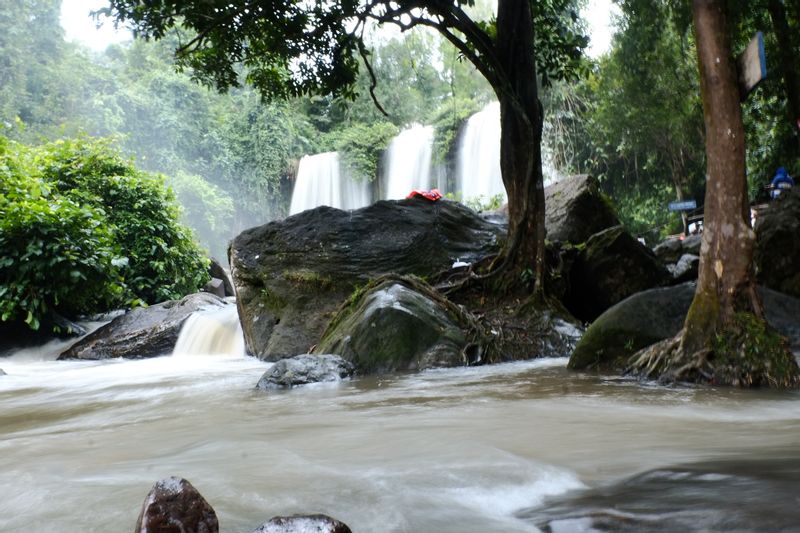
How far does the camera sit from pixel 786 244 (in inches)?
320

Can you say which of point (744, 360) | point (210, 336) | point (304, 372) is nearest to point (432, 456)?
point (744, 360)

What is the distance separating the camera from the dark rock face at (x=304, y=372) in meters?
5.89

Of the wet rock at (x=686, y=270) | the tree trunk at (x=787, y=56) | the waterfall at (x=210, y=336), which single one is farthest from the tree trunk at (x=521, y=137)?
the tree trunk at (x=787, y=56)

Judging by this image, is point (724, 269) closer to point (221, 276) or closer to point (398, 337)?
point (398, 337)

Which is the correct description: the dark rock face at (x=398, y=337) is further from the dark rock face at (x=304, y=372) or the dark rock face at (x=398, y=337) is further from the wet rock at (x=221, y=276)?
the wet rock at (x=221, y=276)

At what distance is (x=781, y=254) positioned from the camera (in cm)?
814

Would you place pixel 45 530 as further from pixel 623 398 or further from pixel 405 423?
pixel 623 398

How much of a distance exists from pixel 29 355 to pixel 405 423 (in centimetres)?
922

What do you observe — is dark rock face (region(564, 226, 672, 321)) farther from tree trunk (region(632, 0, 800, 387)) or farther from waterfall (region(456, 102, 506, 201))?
waterfall (region(456, 102, 506, 201))

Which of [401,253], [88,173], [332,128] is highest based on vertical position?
[332,128]

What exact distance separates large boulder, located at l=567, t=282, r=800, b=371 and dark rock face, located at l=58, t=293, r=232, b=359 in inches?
284

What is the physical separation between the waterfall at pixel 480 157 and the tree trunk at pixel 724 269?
68.9ft

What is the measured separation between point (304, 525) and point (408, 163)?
28637 mm

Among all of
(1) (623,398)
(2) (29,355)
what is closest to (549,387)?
(1) (623,398)
